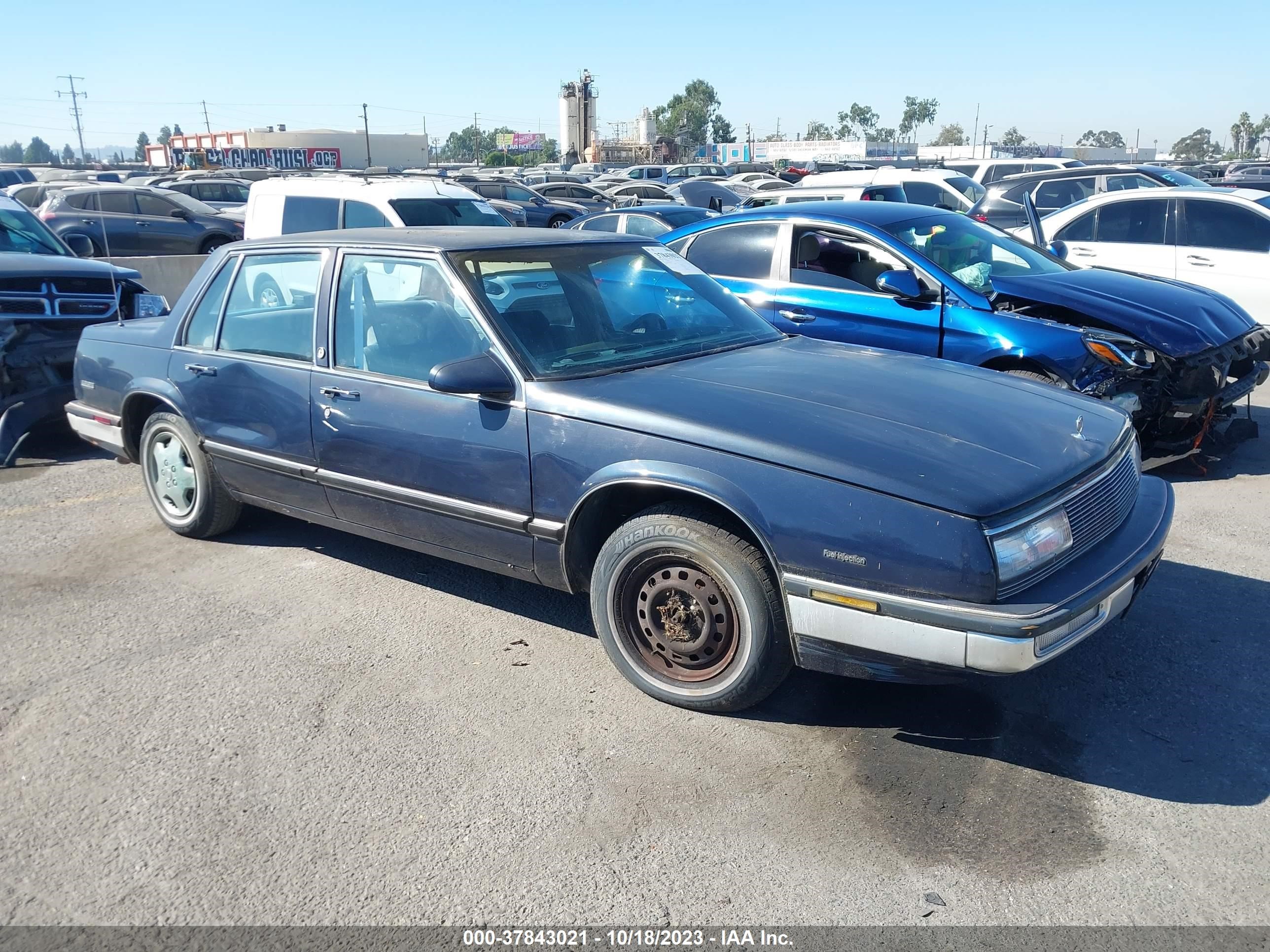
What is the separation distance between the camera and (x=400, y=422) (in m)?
4.15

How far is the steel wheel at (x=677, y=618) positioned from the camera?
3473 millimetres

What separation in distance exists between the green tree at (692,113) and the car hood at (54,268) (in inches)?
5112

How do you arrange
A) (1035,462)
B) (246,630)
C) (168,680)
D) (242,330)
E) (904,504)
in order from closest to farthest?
(904,504) → (1035,462) → (168,680) → (246,630) → (242,330)

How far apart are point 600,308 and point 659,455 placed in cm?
114

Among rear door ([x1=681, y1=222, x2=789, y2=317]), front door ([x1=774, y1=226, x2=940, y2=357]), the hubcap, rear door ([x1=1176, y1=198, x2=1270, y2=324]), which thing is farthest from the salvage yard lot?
rear door ([x1=1176, y1=198, x2=1270, y2=324])

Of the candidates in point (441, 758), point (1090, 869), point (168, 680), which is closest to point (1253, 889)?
point (1090, 869)

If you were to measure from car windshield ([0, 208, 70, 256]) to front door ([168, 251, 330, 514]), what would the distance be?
14.6 ft

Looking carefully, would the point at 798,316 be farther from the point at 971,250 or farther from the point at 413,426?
the point at 413,426

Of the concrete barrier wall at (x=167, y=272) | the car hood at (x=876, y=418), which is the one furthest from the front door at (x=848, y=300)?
the concrete barrier wall at (x=167, y=272)

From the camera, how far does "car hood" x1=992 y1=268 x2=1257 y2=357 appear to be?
6070mm

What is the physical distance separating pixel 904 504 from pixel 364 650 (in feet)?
7.54

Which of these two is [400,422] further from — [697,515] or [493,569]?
[697,515]

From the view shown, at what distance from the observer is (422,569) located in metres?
5.06

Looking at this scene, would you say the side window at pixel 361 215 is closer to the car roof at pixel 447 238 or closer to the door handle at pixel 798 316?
the door handle at pixel 798 316
